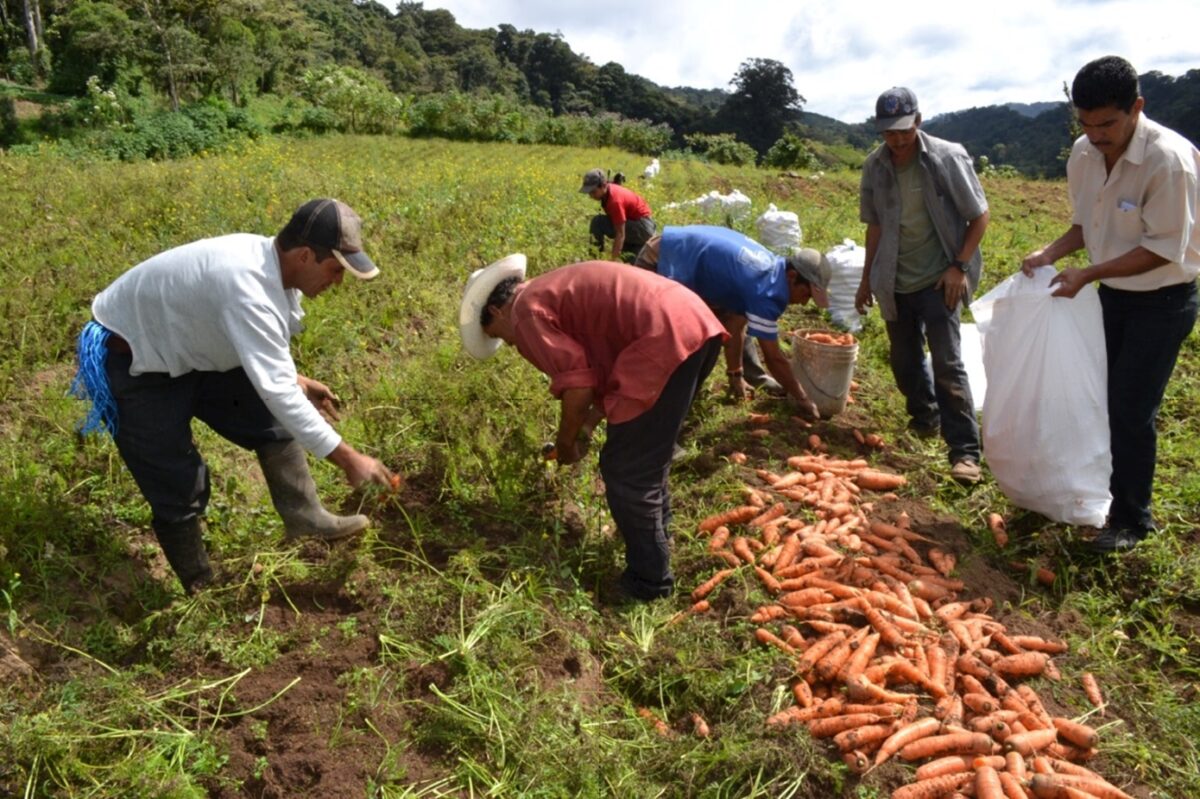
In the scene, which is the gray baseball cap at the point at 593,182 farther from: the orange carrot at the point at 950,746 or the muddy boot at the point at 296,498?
the orange carrot at the point at 950,746

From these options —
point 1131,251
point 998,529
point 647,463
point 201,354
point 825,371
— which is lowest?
point 998,529

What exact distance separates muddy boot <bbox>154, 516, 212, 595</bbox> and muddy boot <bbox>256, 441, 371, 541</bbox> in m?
0.31

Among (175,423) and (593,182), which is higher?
(593,182)

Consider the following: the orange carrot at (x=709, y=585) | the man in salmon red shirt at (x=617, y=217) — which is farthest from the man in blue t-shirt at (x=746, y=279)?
the man in salmon red shirt at (x=617, y=217)

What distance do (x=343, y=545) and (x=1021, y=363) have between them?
3115 mm

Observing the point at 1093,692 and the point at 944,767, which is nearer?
the point at 944,767

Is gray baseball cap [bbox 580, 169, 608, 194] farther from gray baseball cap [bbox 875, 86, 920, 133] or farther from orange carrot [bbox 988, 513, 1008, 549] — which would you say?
orange carrot [bbox 988, 513, 1008, 549]

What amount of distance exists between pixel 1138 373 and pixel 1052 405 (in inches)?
13.4

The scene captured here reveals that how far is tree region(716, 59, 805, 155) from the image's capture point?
171 feet

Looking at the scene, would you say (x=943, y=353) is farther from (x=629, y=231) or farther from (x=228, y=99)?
(x=228, y=99)

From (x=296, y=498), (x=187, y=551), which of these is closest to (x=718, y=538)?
(x=296, y=498)

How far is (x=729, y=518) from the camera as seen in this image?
3617mm

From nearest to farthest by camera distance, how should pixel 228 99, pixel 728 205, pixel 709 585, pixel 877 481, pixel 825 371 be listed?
1. pixel 709 585
2. pixel 877 481
3. pixel 825 371
4. pixel 728 205
5. pixel 228 99

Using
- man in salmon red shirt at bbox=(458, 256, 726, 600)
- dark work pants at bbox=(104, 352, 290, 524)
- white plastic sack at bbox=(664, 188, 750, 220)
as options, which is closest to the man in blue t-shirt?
man in salmon red shirt at bbox=(458, 256, 726, 600)
